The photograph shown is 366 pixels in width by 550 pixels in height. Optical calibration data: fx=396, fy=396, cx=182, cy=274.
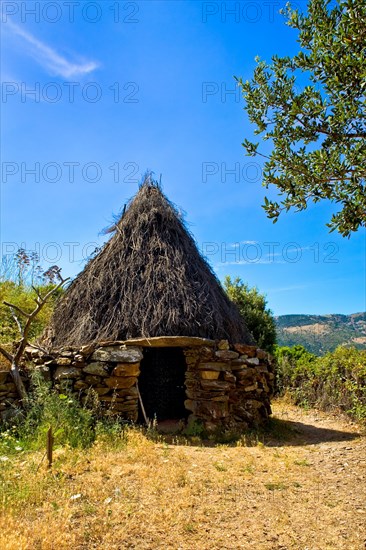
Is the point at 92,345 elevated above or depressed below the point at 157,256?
below

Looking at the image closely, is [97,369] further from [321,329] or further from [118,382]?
[321,329]

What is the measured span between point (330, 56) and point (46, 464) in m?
6.07

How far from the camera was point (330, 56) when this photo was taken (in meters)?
4.78

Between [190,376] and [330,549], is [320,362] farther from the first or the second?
[330,549]

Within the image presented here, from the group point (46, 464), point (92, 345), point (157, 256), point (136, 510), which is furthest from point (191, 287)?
point (136, 510)

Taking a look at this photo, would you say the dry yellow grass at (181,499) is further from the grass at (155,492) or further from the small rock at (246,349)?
the small rock at (246,349)

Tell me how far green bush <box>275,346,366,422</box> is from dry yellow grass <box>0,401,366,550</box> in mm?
3580

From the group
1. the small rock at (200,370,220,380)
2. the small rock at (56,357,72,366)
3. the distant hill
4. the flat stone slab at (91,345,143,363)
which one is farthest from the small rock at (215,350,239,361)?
the distant hill

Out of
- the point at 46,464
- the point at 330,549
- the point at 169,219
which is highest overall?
the point at 169,219

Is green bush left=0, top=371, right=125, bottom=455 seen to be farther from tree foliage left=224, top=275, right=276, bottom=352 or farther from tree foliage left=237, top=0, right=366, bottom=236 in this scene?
tree foliage left=224, top=275, right=276, bottom=352

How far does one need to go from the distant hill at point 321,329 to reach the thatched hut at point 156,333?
40.1 m

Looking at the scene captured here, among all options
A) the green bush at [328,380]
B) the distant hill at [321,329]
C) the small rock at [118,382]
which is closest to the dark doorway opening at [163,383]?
the small rock at [118,382]

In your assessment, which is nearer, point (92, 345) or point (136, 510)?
point (136, 510)

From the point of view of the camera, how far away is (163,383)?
933cm
